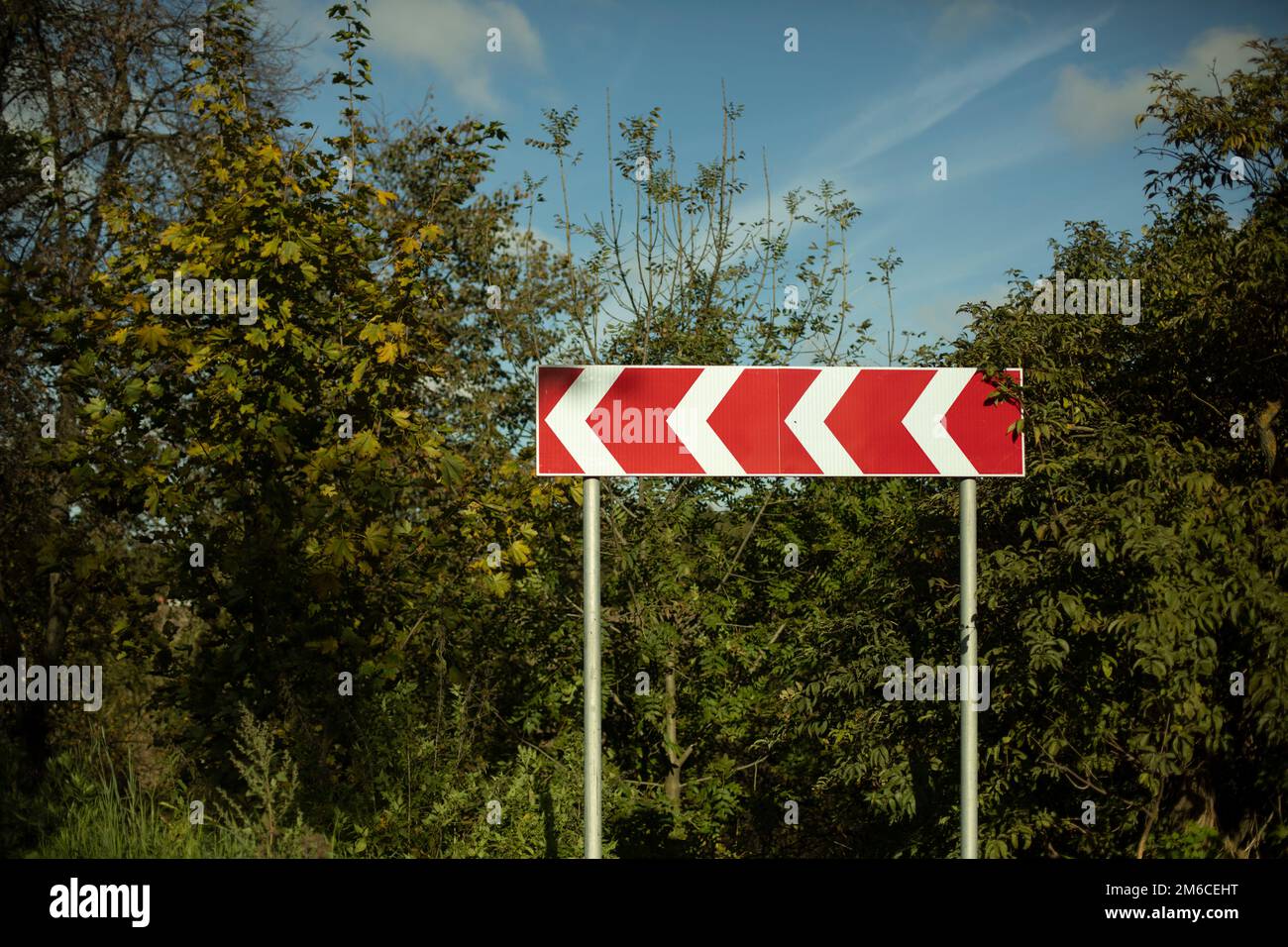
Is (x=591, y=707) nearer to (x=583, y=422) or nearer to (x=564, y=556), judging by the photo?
(x=583, y=422)

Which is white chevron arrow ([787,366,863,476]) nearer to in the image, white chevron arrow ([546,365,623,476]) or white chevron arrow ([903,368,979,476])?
white chevron arrow ([903,368,979,476])

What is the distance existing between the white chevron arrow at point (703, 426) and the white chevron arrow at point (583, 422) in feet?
0.89

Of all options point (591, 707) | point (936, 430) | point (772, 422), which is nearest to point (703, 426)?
point (772, 422)

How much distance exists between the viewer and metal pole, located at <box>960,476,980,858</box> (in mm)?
3553

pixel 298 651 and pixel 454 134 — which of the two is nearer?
pixel 298 651

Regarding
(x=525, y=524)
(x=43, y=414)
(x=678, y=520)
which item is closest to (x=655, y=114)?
(x=678, y=520)

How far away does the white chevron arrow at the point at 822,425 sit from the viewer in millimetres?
3793

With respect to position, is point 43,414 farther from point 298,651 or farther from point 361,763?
point 361,763

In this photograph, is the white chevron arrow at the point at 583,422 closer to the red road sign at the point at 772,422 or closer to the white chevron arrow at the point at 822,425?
the red road sign at the point at 772,422

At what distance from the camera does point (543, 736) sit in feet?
29.0

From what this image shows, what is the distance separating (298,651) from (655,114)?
18.6 feet

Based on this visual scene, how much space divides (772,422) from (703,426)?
0.84 feet

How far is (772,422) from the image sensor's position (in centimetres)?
381
